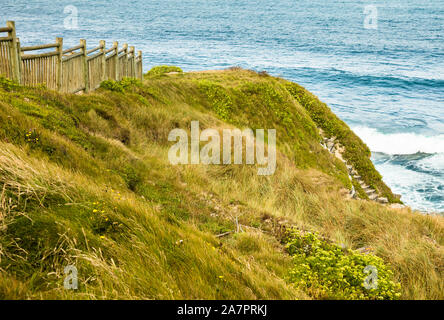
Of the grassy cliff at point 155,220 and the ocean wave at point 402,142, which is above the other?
the grassy cliff at point 155,220

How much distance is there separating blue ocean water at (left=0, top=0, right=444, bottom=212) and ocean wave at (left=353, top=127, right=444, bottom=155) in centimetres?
8

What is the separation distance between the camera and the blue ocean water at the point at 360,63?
92.6 ft

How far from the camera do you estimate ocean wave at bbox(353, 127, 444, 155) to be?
29.5 m

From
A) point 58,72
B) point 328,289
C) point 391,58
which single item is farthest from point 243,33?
point 328,289

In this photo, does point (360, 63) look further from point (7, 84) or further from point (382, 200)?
point (7, 84)

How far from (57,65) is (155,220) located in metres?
8.98

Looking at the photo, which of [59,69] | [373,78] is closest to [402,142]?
[373,78]

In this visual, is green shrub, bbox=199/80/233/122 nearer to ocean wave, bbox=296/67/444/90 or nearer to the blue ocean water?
the blue ocean water

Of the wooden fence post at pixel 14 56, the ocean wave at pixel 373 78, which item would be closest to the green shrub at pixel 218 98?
the wooden fence post at pixel 14 56

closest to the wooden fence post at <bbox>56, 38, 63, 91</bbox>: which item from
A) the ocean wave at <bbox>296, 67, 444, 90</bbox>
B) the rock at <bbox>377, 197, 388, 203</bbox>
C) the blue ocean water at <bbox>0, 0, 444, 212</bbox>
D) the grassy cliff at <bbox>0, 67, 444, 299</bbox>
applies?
the grassy cliff at <bbox>0, 67, 444, 299</bbox>

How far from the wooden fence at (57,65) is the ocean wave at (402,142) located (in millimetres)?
24491

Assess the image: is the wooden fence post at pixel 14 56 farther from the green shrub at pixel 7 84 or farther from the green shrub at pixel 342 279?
the green shrub at pixel 342 279

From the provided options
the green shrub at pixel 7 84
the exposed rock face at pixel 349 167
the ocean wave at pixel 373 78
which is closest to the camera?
the green shrub at pixel 7 84
